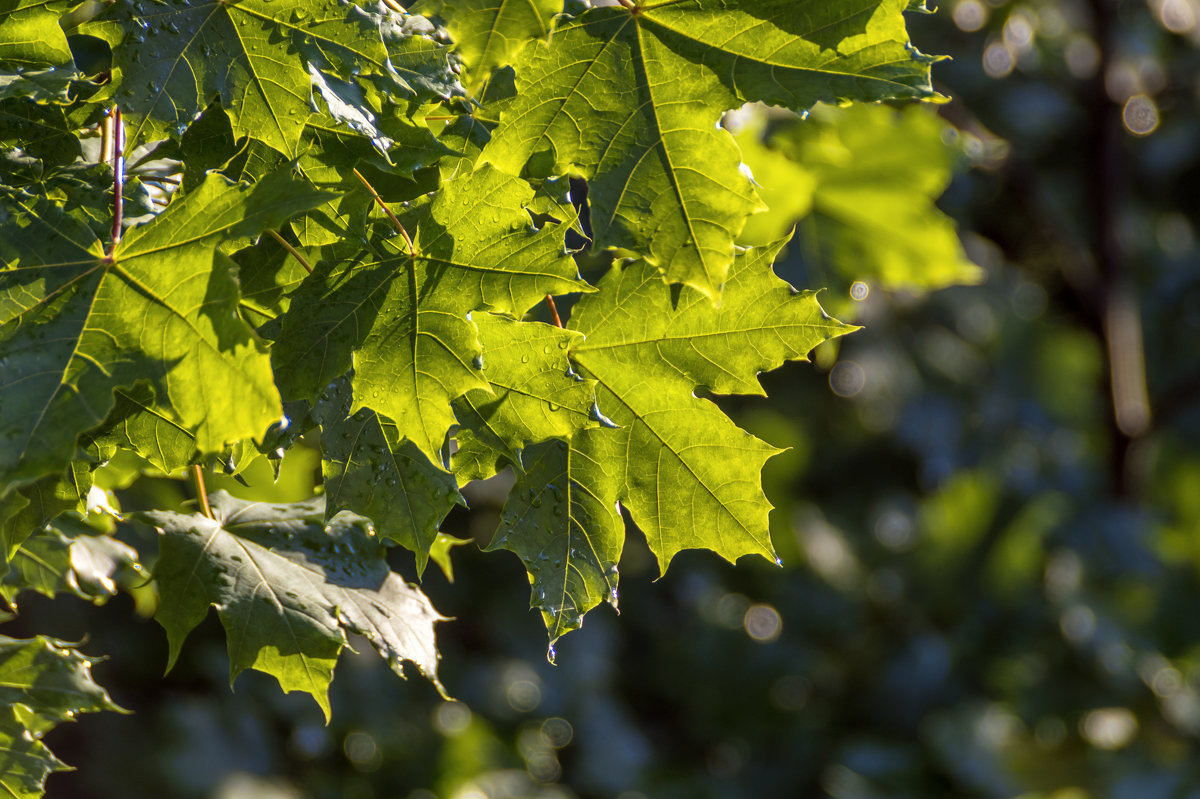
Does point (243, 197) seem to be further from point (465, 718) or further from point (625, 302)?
point (465, 718)

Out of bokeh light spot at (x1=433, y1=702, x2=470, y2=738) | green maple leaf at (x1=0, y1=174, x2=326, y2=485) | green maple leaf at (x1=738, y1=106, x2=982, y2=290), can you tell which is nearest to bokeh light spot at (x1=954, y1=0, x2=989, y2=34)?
green maple leaf at (x1=738, y1=106, x2=982, y2=290)

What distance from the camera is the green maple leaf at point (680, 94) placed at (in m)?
0.50

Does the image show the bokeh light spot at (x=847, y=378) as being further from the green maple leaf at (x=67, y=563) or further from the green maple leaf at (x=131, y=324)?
the green maple leaf at (x=131, y=324)

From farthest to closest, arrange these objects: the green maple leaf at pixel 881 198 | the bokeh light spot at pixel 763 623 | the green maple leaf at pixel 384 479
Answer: the bokeh light spot at pixel 763 623, the green maple leaf at pixel 881 198, the green maple leaf at pixel 384 479

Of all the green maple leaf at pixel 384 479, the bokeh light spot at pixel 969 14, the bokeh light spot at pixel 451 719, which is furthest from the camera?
the bokeh light spot at pixel 451 719

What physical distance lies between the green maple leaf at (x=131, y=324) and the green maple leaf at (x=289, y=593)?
224 mm

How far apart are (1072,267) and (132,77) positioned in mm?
2548

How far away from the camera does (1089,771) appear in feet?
9.89

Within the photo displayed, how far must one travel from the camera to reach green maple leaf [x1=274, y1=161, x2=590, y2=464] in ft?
1.65

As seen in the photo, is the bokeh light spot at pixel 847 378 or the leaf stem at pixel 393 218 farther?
the bokeh light spot at pixel 847 378

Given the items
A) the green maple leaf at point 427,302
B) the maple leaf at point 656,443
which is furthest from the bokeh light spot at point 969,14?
the green maple leaf at point 427,302

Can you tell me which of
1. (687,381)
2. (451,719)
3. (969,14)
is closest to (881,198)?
(687,381)

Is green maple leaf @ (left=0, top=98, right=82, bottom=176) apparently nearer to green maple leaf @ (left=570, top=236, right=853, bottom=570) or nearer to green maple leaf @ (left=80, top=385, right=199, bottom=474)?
green maple leaf @ (left=80, top=385, right=199, bottom=474)

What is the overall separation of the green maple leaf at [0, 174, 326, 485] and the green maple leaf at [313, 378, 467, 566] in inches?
4.0
